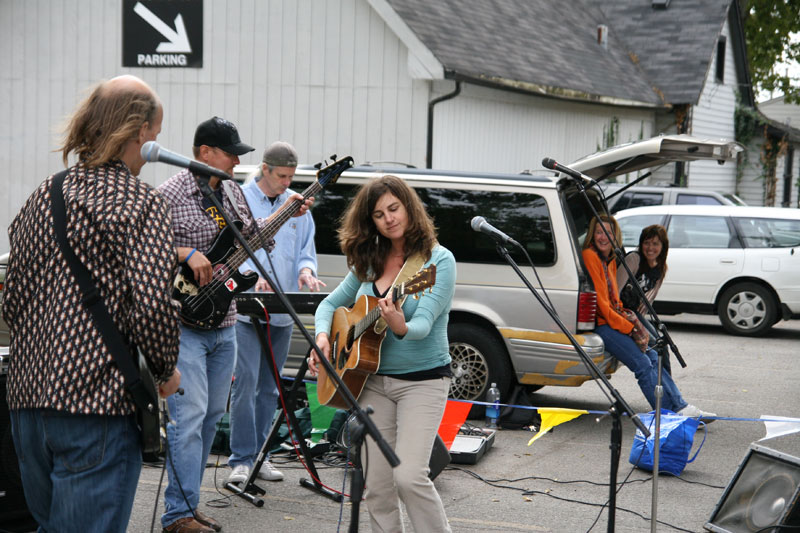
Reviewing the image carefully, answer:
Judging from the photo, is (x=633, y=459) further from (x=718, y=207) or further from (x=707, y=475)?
(x=718, y=207)

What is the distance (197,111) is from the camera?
53.6ft

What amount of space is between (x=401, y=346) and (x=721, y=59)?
93.3 ft

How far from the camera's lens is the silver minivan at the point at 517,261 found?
7797 millimetres

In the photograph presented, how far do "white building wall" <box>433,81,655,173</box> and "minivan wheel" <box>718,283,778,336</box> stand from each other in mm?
4702

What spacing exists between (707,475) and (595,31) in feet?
72.5

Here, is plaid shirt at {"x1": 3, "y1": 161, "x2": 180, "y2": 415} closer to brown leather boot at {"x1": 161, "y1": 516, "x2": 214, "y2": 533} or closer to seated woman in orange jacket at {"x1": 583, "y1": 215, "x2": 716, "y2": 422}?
brown leather boot at {"x1": 161, "y1": 516, "x2": 214, "y2": 533}

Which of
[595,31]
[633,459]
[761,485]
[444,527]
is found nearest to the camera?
[444,527]

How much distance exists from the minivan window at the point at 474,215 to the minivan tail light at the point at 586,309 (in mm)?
413

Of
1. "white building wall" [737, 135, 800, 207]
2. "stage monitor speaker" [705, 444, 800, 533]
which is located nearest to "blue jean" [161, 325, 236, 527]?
"stage monitor speaker" [705, 444, 800, 533]

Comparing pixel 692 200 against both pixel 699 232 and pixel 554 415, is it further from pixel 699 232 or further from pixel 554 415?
pixel 554 415

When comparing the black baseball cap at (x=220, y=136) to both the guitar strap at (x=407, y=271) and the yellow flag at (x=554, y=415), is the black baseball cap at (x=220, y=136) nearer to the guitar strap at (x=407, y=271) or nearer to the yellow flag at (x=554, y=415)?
the guitar strap at (x=407, y=271)

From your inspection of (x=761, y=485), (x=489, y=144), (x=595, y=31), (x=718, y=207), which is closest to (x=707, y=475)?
(x=761, y=485)

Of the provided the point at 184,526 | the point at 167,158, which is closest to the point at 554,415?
the point at 184,526

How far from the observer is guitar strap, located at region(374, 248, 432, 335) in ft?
13.3
